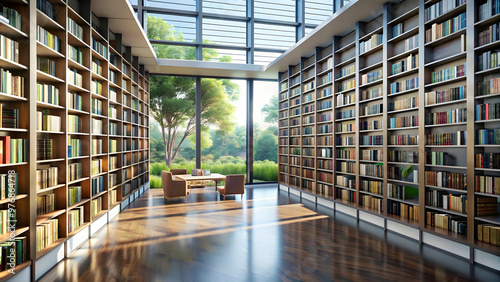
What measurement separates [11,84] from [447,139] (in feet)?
18.2

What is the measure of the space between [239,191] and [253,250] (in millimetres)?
4167

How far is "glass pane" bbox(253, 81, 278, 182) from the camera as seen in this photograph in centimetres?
1138

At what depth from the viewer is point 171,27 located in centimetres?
1021

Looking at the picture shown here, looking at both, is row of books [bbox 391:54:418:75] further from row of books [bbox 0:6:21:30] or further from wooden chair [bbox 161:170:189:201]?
wooden chair [bbox 161:170:189:201]

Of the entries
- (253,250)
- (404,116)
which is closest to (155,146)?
(253,250)

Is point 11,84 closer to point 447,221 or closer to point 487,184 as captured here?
point 487,184

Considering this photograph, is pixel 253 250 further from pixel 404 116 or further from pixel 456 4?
pixel 456 4

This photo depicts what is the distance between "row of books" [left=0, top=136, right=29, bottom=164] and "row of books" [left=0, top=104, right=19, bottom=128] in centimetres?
15

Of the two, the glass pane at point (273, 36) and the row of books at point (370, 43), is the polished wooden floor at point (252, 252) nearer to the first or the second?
the row of books at point (370, 43)

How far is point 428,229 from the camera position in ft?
15.1

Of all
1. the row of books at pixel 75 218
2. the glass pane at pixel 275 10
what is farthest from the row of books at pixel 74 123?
the glass pane at pixel 275 10

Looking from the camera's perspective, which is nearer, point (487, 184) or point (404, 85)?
point (487, 184)

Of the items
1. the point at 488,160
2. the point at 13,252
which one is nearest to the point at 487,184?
the point at 488,160

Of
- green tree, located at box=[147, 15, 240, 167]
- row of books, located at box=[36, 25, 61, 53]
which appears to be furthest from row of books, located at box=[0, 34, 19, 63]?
green tree, located at box=[147, 15, 240, 167]
